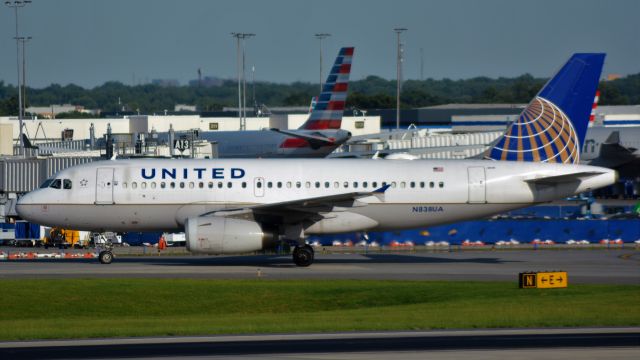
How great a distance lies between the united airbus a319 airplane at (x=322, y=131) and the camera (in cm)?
7844

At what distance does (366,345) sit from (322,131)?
182 feet

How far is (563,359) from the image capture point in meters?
22.6

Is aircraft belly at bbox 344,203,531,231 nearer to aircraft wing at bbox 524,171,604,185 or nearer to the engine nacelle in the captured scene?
aircraft wing at bbox 524,171,604,185

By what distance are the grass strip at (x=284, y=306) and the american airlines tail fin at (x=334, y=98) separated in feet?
140

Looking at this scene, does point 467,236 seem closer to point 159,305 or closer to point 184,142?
point 184,142

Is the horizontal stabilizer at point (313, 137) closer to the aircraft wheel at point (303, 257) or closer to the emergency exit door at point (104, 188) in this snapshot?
the aircraft wheel at point (303, 257)

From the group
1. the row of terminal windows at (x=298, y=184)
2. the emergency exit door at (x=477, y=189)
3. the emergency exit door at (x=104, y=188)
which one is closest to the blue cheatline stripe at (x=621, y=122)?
the emergency exit door at (x=477, y=189)

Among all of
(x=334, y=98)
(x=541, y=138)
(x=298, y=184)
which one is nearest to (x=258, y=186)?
(x=298, y=184)

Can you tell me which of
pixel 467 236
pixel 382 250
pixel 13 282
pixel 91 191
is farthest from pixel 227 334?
pixel 467 236

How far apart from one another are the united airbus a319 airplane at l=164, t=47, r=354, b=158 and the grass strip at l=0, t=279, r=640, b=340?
40.2m

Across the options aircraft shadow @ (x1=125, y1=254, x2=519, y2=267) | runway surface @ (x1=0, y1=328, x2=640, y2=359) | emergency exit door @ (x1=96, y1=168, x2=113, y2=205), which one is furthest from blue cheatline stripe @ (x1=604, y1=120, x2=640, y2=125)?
runway surface @ (x1=0, y1=328, x2=640, y2=359)

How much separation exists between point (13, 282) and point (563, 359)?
71.3ft

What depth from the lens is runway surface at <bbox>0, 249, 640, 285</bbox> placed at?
40906 mm

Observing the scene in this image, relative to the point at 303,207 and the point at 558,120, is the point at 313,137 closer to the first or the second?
the point at 558,120
